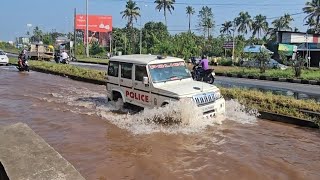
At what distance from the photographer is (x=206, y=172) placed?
6.79 m

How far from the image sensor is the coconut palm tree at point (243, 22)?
96000 mm

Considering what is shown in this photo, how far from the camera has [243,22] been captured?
96.4 meters

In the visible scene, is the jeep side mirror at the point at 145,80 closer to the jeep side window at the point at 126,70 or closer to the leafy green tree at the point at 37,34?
the jeep side window at the point at 126,70

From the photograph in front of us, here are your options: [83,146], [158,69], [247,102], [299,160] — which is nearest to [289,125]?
[247,102]

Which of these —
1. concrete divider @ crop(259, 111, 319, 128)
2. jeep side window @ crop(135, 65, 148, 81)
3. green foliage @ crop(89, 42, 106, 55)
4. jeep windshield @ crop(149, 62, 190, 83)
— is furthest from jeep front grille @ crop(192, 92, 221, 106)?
green foliage @ crop(89, 42, 106, 55)

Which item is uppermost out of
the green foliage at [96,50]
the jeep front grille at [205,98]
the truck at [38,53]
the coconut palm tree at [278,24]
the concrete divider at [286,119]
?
the coconut palm tree at [278,24]

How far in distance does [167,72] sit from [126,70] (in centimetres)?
141

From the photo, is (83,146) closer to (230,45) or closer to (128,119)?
(128,119)

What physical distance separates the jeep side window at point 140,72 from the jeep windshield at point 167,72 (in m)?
0.19

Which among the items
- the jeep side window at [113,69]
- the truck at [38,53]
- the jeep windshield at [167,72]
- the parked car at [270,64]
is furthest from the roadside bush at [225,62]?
the jeep windshield at [167,72]

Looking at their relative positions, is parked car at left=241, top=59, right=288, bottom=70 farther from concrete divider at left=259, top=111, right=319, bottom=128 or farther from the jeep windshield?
the jeep windshield

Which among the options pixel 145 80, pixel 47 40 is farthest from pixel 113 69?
pixel 47 40

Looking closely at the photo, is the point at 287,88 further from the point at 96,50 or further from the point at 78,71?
the point at 96,50

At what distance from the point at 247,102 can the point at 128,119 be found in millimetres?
4164
